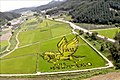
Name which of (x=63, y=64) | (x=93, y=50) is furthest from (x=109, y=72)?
(x=93, y=50)

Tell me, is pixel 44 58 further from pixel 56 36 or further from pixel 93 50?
pixel 56 36

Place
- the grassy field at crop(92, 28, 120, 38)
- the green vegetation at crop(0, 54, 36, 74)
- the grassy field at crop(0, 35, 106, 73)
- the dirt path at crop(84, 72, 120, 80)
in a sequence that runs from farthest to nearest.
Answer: the grassy field at crop(92, 28, 120, 38), the green vegetation at crop(0, 54, 36, 74), the grassy field at crop(0, 35, 106, 73), the dirt path at crop(84, 72, 120, 80)

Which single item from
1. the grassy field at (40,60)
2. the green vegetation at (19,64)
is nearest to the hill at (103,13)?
the grassy field at (40,60)

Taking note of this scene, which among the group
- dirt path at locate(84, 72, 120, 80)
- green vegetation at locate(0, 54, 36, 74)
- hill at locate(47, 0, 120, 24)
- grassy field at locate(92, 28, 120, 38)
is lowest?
green vegetation at locate(0, 54, 36, 74)

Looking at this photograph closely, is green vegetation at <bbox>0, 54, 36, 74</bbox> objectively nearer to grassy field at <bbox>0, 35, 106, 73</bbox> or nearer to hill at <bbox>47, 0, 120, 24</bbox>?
grassy field at <bbox>0, 35, 106, 73</bbox>

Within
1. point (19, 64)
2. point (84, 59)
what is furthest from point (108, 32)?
point (19, 64)

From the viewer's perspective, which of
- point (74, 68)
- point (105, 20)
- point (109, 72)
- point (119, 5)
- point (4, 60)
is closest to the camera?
point (109, 72)

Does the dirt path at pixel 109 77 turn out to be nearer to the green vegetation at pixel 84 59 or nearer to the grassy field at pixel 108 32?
the green vegetation at pixel 84 59

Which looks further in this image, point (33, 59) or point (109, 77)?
point (33, 59)

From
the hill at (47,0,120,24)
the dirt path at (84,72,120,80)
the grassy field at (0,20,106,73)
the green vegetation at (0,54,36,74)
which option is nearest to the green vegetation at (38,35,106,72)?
the grassy field at (0,20,106,73)

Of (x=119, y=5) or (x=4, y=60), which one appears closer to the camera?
(x=4, y=60)

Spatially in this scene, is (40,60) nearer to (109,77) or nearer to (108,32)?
(109,77)
